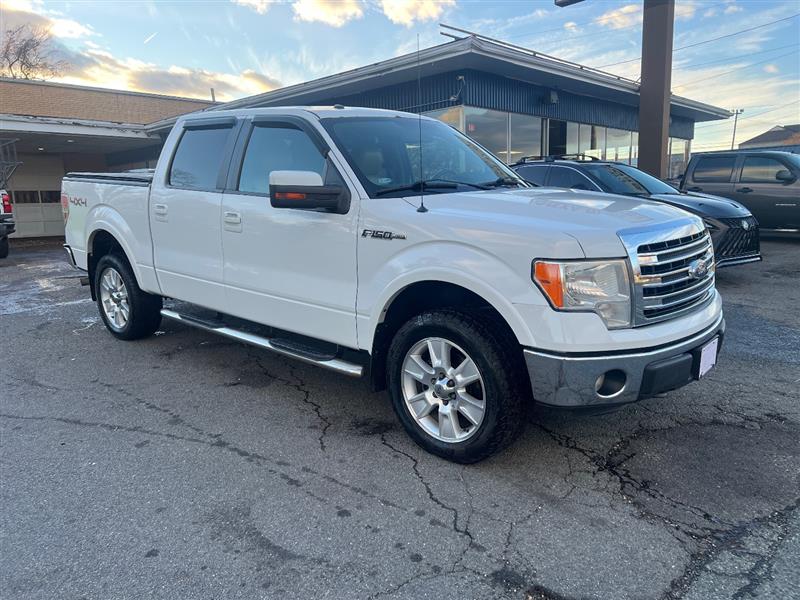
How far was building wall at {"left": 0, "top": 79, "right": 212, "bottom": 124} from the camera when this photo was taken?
2304 centimetres

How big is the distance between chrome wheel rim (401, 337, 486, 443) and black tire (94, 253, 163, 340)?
11.2 ft

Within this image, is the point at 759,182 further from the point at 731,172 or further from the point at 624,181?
the point at 624,181

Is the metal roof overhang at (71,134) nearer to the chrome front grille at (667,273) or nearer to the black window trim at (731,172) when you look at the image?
the black window trim at (731,172)

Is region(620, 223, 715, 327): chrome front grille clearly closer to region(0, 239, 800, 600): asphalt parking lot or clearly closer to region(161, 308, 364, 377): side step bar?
region(0, 239, 800, 600): asphalt parking lot

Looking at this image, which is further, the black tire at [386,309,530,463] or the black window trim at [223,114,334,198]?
the black window trim at [223,114,334,198]

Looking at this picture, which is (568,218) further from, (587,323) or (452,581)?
(452,581)

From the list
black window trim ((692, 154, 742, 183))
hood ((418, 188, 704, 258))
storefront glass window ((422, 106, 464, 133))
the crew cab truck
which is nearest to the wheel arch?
the crew cab truck

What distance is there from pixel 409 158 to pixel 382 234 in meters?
0.92

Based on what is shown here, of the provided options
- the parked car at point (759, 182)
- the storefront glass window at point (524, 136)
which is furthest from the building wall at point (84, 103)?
the parked car at point (759, 182)

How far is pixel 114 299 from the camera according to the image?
609cm

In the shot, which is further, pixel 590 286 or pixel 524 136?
pixel 524 136

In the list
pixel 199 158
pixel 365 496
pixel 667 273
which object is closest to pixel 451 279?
pixel 667 273

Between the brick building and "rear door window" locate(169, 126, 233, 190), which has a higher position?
the brick building

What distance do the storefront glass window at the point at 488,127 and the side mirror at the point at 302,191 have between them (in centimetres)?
1114
